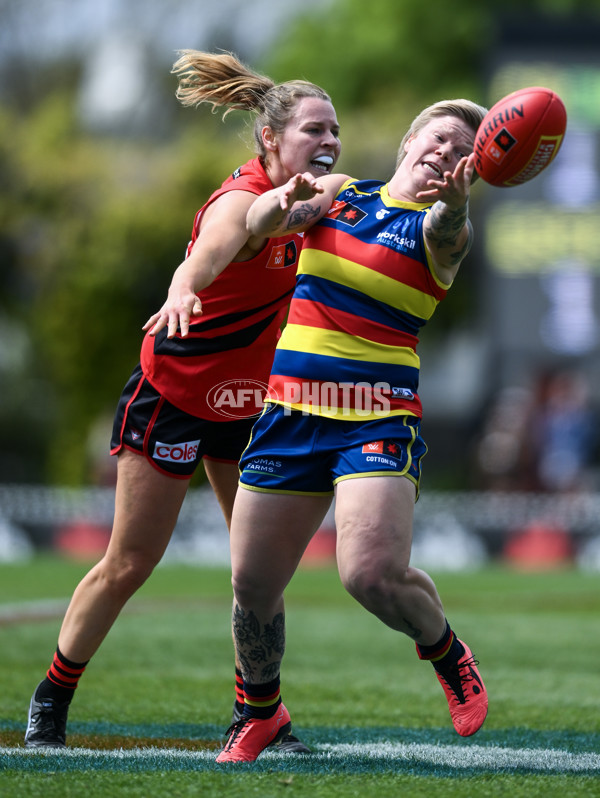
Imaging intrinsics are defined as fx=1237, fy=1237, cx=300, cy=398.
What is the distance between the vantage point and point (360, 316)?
4.11 meters

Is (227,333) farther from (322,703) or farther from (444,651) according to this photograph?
(322,703)

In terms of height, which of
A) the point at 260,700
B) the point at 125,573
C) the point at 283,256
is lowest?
the point at 260,700

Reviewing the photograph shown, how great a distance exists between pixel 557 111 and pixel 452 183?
0.48m

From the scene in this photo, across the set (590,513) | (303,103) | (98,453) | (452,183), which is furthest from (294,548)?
(98,453)

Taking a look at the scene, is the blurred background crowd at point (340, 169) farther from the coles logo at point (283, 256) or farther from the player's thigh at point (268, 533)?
the player's thigh at point (268, 533)

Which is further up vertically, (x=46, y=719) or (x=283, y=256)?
(x=283, y=256)

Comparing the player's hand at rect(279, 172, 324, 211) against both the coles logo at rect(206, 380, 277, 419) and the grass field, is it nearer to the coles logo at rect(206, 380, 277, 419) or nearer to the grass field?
the coles logo at rect(206, 380, 277, 419)

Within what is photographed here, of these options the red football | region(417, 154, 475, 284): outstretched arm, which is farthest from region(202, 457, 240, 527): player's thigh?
the red football

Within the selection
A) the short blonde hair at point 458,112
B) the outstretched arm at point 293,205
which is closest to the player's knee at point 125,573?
the outstretched arm at point 293,205

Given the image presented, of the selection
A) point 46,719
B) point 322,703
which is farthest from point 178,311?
point 322,703

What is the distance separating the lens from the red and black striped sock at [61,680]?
15.0 ft

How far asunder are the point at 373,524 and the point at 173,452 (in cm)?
95

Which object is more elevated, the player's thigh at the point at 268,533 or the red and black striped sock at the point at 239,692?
the player's thigh at the point at 268,533

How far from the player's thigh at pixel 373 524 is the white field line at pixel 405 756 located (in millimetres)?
702
